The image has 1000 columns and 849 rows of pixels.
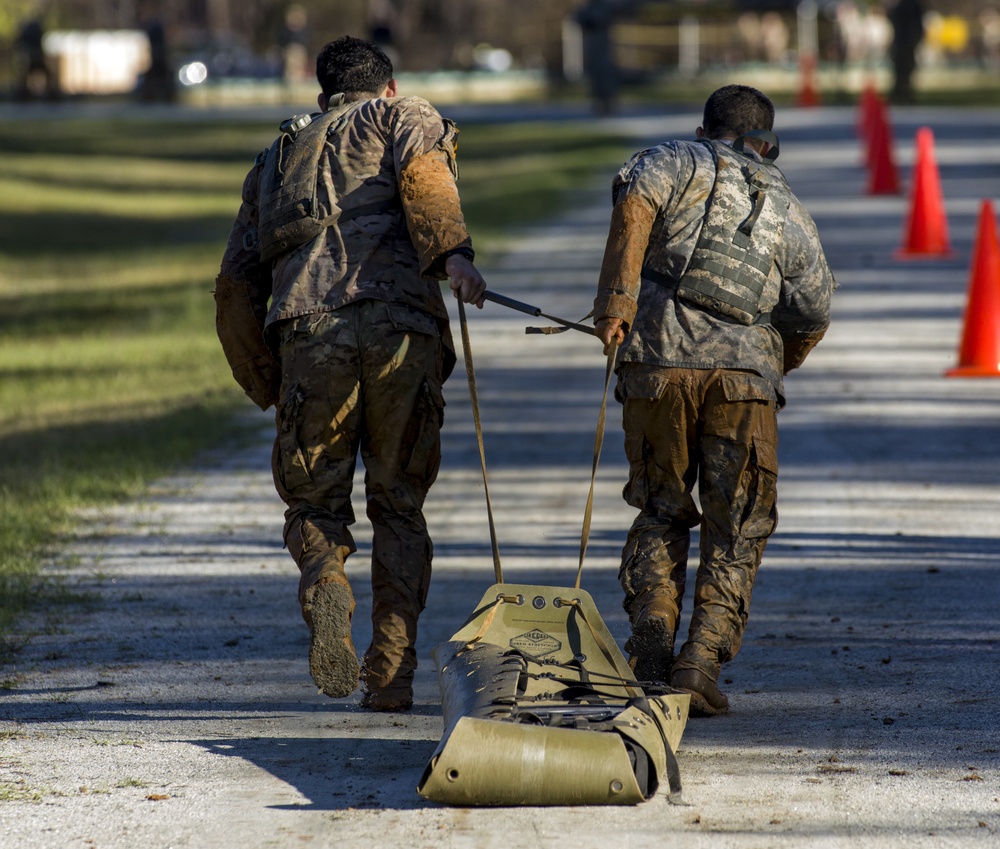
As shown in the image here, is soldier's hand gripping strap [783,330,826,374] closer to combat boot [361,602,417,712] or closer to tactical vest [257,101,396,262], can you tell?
tactical vest [257,101,396,262]

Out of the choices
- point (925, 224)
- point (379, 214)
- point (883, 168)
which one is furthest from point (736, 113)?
point (883, 168)

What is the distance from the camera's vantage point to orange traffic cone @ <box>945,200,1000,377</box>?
35.8 ft

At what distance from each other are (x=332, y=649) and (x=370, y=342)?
37.8 inches

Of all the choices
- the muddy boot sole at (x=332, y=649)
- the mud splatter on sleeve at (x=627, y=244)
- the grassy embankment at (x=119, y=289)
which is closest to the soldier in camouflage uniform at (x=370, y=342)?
the muddy boot sole at (x=332, y=649)

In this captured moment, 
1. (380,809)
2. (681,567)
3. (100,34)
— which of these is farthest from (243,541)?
(100,34)

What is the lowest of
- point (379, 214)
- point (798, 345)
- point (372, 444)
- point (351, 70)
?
point (372, 444)

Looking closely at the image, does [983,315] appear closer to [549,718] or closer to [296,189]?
[296,189]

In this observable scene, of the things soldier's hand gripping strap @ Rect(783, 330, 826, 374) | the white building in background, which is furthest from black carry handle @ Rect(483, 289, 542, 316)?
the white building in background

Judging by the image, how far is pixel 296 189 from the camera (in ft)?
17.2

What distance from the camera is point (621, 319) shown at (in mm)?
5008

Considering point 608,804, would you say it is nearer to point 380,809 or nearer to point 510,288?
point 380,809

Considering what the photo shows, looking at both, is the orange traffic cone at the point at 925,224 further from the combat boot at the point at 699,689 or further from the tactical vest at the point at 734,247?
the combat boot at the point at 699,689

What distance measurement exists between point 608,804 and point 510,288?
1141cm

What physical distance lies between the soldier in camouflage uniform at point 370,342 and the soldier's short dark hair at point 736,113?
0.87m
